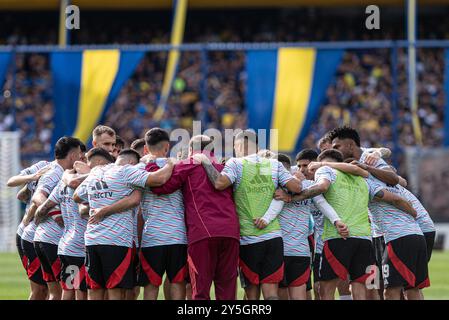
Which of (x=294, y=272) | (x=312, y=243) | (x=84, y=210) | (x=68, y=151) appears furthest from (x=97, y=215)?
(x=312, y=243)

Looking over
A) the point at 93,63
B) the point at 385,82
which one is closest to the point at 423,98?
the point at 385,82

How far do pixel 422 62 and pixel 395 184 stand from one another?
22251 millimetres

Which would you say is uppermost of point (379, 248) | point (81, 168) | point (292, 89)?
point (292, 89)

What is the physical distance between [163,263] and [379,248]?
2.85 meters

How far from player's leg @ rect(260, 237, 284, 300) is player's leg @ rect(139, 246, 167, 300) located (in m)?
1.01

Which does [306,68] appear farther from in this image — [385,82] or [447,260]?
[385,82]

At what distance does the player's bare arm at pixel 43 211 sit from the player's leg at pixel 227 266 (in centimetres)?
199

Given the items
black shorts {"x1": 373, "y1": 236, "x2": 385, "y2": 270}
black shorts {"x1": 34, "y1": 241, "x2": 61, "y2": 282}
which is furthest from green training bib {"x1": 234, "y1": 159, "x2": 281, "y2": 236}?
black shorts {"x1": 34, "y1": 241, "x2": 61, "y2": 282}

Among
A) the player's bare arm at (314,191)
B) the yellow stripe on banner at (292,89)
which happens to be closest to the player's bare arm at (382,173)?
the player's bare arm at (314,191)

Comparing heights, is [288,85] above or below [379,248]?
above

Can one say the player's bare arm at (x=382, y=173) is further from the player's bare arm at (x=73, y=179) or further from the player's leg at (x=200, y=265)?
the player's bare arm at (x=73, y=179)

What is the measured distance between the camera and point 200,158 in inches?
406

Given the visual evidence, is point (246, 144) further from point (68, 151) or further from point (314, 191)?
point (68, 151)
